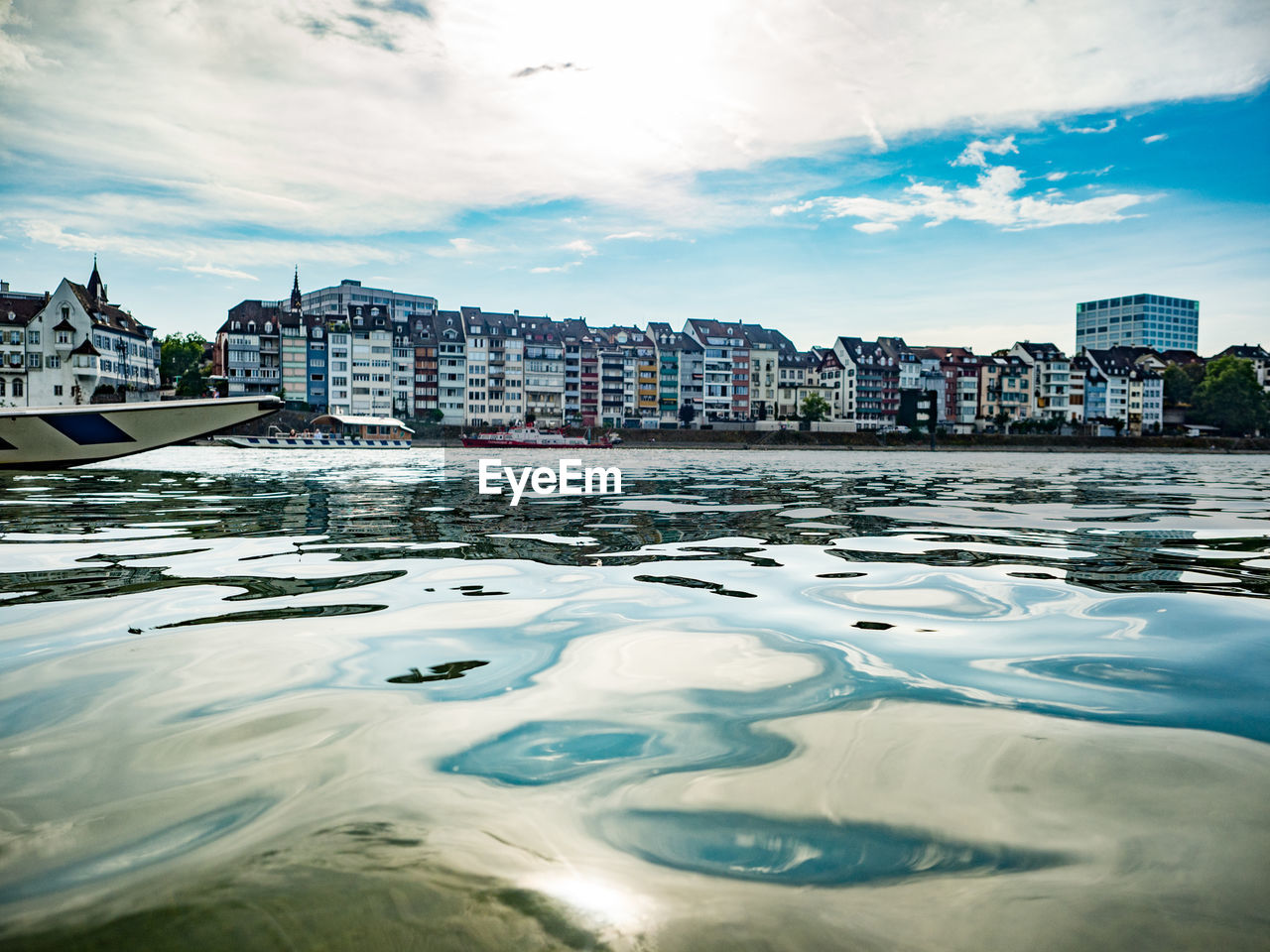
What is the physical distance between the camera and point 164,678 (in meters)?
3.62

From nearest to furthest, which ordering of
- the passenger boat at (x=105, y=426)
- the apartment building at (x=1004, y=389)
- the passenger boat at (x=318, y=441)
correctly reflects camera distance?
the passenger boat at (x=105, y=426)
the passenger boat at (x=318, y=441)
the apartment building at (x=1004, y=389)

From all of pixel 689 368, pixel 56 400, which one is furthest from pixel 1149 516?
pixel 689 368

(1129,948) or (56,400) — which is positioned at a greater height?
(56,400)

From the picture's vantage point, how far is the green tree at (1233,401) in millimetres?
132500

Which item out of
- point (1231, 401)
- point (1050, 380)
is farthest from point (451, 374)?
point (1231, 401)

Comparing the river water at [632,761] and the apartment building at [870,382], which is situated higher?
the apartment building at [870,382]

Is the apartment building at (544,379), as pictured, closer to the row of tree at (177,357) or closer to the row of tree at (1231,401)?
the row of tree at (177,357)

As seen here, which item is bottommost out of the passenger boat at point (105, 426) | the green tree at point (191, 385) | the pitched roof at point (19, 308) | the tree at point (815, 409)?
the passenger boat at point (105, 426)

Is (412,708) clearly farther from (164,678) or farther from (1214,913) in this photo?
(1214,913)

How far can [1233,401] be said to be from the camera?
438 feet

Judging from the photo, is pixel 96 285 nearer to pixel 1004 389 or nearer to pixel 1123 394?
pixel 1004 389

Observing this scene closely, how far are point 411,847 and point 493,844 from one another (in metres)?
0.19

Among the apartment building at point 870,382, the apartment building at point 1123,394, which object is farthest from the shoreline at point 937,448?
the apartment building at point 1123,394

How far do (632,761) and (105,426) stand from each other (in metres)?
11.2
